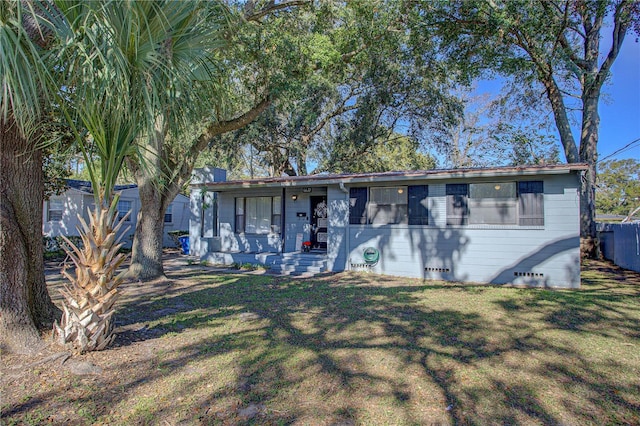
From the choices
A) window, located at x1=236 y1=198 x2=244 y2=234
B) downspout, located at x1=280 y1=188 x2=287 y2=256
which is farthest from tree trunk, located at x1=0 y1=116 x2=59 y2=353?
window, located at x1=236 y1=198 x2=244 y2=234

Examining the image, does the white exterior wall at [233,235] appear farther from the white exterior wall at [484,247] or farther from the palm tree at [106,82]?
the palm tree at [106,82]

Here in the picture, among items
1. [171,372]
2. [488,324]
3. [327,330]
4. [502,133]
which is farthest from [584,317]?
[502,133]

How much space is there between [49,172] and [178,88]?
1076 cm

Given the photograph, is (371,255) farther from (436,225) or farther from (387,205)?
(436,225)

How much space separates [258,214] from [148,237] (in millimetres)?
5013

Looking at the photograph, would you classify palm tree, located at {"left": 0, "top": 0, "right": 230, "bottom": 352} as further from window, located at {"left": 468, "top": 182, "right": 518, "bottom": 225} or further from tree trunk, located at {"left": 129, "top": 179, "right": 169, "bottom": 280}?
window, located at {"left": 468, "top": 182, "right": 518, "bottom": 225}

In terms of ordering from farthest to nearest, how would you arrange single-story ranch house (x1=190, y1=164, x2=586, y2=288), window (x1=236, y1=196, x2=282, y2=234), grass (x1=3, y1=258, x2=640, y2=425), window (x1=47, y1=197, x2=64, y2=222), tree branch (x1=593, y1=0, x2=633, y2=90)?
window (x1=47, y1=197, x2=64, y2=222) < window (x1=236, y1=196, x2=282, y2=234) < tree branch (x1=593, y1=0, x2=633, y2=90) < single-story ranch house (x1=190, y1=164, x2=586, y2=288) < grass (x1=3, y1=258, x2=640, y2=425)

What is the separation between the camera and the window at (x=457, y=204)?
964cm

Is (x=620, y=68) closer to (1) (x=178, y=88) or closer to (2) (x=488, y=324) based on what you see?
(2) (x=488, y=324)

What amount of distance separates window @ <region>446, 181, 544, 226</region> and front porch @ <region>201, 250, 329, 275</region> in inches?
160

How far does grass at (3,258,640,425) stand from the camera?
3.00 meters

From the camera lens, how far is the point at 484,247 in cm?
948

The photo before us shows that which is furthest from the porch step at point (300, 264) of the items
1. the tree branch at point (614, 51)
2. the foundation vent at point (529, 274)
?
the tree branch at point (614, 51)

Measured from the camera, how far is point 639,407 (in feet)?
10.3
